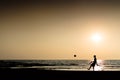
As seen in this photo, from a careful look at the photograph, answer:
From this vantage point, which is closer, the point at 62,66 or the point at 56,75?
the point at 56,75

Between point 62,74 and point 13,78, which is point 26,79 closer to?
point 13,78

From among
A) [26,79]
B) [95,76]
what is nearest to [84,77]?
[95,76]

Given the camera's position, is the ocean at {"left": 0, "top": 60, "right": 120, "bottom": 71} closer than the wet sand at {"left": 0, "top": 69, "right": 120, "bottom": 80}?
No

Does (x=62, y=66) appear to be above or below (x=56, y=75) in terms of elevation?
above

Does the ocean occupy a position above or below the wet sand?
above

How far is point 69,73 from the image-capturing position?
49.8 feet

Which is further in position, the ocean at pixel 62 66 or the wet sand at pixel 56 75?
the ocean at pixel 62 66

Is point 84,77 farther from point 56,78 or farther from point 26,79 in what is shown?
point 26,79

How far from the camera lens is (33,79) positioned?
14781 mm

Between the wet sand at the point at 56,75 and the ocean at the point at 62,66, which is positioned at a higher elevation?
the ocean at the point at 62,66

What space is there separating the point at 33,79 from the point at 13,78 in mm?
864

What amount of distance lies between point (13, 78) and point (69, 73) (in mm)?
Answer: 2434

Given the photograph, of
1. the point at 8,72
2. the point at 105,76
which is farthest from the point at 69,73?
the point at 8,72

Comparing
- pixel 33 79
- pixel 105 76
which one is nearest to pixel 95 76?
pixel 105 76
